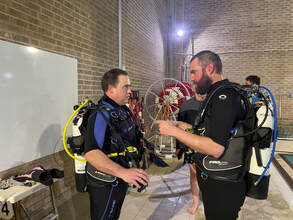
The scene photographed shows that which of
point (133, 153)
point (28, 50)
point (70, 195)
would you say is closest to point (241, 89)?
point (133, 153)

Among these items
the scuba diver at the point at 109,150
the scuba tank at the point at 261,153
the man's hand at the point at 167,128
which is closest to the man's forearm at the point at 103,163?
the scuba diver at the point at 109,150

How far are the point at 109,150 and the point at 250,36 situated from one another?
714 centimetres

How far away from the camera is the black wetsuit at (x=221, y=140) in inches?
44.8

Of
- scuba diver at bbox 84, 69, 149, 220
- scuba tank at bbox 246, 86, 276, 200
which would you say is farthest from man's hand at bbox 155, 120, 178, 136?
scuba tank at bbox 246, 86, 276, 200

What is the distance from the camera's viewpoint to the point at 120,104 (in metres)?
1.60

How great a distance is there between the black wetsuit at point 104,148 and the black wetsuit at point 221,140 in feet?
1.80

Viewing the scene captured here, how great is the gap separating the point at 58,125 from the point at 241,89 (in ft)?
6.67

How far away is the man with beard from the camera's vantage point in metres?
1.15

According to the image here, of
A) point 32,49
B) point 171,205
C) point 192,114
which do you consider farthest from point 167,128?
point 171,205

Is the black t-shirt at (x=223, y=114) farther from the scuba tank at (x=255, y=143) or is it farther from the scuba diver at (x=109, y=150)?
the scuba diver at (x=109, y=150)

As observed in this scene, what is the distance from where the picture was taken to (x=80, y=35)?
2.75m

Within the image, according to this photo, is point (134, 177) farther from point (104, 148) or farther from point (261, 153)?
point (261, 153)

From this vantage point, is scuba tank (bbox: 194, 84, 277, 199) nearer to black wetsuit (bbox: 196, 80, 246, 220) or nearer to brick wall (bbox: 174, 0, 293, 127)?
black wetsuit (bbox: 196, 80, 246, 220)

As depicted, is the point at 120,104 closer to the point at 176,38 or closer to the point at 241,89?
the point at 241,89
